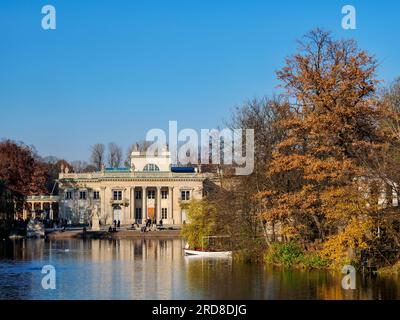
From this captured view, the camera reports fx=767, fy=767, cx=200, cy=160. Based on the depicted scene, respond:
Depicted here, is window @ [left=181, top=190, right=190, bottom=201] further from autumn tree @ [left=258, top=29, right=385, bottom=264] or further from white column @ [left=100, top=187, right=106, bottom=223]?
autumn tree @ [left=258, top=29, right=385, bottom=264]

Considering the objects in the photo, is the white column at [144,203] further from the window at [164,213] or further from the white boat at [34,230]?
the white boat at [34,230]

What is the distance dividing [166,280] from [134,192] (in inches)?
2430

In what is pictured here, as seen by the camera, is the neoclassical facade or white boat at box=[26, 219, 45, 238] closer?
white boat at box=[26, 219, 45, 238]

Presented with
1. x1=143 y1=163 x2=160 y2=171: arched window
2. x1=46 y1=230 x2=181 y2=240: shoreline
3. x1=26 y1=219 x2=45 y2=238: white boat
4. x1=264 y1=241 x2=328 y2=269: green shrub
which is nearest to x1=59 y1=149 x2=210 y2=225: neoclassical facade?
x1=143 y1=163 x2=160 y2=171: arched window

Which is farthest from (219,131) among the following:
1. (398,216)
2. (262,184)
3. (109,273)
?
(398,216)

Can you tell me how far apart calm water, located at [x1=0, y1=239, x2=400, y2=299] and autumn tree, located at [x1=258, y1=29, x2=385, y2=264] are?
2724mm

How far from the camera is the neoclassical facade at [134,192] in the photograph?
92375 mm

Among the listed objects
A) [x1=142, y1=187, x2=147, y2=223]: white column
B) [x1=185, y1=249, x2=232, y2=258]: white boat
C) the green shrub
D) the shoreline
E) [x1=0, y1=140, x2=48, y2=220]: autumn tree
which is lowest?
the shoreline

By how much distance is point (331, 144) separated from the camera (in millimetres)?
34406

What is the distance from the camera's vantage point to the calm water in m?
27.4

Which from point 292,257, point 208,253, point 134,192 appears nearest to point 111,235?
point 134,192

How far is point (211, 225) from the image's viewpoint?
46.0 meters

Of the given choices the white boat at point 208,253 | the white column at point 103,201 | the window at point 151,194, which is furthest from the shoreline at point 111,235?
the white boat at point 208,253

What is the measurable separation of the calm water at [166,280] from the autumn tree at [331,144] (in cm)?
272
